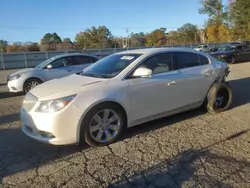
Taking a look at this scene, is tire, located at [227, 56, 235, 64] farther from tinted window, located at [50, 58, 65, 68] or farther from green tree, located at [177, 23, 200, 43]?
green tree, located at [177, 23, 200, 43]

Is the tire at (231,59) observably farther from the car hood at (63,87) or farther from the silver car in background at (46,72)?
the car hood at (63,87)

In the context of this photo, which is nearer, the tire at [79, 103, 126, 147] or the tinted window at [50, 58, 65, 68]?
the tire at [79, 103, 126, 147]

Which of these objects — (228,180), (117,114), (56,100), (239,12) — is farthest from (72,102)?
(239,12)

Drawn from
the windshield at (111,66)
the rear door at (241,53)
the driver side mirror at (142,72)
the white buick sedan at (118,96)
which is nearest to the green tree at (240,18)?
the rear door at (241,53)

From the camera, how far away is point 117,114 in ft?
14.0

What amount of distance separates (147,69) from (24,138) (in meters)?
2.51

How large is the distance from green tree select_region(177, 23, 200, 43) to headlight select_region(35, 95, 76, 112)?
7803 cm

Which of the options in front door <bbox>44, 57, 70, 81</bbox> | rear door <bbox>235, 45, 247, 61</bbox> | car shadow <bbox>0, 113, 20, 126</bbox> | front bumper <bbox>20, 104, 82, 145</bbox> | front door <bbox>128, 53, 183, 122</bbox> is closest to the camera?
A: front bumper <bbox>20, 104, 82, 145</bbox>

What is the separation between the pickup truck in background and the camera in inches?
749

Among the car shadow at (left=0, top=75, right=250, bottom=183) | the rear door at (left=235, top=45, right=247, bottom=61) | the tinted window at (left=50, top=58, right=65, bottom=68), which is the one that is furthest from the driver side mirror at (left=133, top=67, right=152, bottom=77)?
the rear door at (left=235, top=45, right=247, bottom=61)

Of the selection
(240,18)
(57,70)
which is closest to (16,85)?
(57,70)

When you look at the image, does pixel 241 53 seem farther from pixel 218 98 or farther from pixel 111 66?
pixel 111 66

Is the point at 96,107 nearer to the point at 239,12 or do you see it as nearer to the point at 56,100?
the point at 56,100

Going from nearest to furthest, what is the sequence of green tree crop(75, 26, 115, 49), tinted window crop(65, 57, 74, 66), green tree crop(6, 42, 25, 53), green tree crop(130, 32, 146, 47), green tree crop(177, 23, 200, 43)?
tinted window crop(65, 57, 74, 66)
green tree crop(6, 42, 25, 53)
green tree crop(75, 26, 115, 49)
green tree crop(177, 23, 200, 43)
green tree crop(130, 32, 146, 47)
